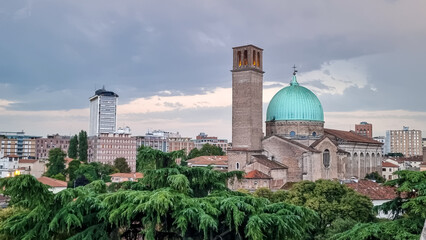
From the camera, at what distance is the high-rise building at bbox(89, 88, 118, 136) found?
126 metres

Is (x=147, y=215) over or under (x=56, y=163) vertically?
over

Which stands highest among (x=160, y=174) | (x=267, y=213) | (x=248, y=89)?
(x=248, y=89)

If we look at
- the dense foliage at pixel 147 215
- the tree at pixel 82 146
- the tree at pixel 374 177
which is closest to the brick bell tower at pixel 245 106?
the tree at pixel 374 177

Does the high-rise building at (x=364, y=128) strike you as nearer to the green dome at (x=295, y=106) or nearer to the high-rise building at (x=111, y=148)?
the high-rise building at (x=111, y=148)

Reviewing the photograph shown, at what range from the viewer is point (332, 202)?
27.5m

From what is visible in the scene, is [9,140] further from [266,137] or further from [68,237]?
[68,237]

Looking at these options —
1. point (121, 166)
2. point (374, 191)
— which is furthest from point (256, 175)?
point (121, 166)

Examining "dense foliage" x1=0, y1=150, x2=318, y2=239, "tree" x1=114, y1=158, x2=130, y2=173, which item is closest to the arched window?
"dense foliage" x1=0, y1=150, x2=318, y2=239

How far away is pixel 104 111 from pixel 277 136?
88.8m

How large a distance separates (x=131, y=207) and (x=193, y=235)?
2.41 metres

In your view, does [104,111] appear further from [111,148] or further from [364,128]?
[364,128]

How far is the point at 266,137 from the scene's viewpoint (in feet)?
152

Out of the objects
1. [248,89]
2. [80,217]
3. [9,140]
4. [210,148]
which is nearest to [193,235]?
[80,217]

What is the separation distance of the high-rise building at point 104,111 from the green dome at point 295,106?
8410cm
